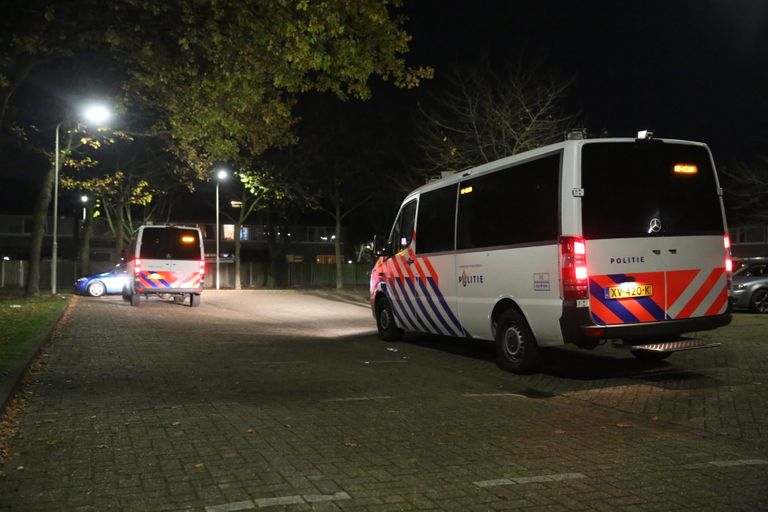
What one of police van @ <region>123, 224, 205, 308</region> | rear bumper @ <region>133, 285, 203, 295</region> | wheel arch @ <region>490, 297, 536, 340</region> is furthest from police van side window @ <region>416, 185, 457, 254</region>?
rear bumper @ <region>133, 285, 203, 295</region>

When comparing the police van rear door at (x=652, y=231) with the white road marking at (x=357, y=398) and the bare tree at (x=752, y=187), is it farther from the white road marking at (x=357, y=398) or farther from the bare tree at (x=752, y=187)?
the bare tree at (x=752, y=187)

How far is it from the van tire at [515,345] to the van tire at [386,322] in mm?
3886

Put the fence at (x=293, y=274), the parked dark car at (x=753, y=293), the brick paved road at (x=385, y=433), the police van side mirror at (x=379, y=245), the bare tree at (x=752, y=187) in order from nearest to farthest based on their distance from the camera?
the brick paved road at (x=385, y=433), the police van side mirror at (x=379, y=245), the parked dark car at (x=753, y=293), the bare tree at (x=752, y=187), the fence at (x=293, y=274)

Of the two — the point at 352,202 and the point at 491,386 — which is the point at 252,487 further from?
the point at 352,202

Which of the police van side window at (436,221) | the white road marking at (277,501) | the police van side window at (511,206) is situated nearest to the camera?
the white road marking at (277,501)

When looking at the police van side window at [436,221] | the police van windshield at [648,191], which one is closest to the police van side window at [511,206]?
the police van side window at [436,221]

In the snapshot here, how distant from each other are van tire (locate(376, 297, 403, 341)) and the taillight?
5.67 meters

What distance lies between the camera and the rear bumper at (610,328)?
314 inches

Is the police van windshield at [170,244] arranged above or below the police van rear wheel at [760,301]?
above

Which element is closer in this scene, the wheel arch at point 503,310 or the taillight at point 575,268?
the taillight at point 575,268

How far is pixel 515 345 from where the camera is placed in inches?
368

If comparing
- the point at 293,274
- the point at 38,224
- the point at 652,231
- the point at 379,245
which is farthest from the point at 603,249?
the point at 293,274

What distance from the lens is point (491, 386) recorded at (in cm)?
875

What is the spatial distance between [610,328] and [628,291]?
533mm
